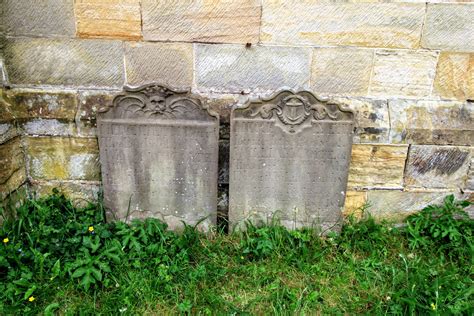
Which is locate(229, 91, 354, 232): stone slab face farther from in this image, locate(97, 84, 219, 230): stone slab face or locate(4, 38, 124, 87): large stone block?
locate(4, 38, 124, 87): large stone block

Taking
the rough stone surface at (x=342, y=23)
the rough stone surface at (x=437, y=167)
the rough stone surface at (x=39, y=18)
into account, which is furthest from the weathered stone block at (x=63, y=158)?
the rough stone surface at (x=437, y=167)

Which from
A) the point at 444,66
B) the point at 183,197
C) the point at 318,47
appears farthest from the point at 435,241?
the point at 183,197

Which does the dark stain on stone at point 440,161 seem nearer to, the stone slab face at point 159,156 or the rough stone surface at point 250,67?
the rough stone surface at point 250,67

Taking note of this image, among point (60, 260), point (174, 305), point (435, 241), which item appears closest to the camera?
point (174, 305)

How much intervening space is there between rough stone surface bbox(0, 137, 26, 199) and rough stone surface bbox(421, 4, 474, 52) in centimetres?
341

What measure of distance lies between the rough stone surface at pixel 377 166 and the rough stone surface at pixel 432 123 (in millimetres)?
130

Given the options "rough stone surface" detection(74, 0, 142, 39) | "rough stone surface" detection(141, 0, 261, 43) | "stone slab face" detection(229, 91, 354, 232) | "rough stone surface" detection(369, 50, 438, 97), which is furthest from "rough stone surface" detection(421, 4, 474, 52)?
"rough stone surface" detection(74, 0, 142, 39)

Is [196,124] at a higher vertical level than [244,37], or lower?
lower

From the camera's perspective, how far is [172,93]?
119 inches

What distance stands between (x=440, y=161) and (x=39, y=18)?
Result: 3.46 meters

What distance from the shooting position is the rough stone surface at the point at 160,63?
324cm

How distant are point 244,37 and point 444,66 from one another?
1661 millimetres

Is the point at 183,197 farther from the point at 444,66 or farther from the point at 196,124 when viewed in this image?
the point at 444,66

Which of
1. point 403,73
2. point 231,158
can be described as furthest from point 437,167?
point 231,158
